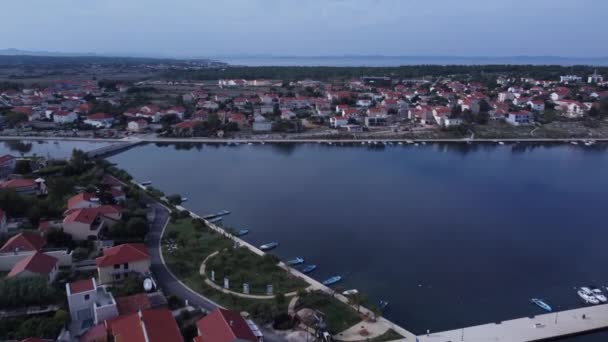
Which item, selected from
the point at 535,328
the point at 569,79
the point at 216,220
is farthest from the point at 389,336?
the point at 569,79

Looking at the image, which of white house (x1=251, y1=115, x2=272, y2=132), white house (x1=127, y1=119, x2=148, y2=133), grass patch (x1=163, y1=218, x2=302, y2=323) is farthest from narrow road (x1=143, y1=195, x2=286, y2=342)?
white house (x1=127, y1=119, x2=148, y2=133)

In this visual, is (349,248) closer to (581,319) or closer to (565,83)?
(581,319)

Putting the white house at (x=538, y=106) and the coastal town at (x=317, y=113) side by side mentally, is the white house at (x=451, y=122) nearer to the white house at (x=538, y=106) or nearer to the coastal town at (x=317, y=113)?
the coastal town at (x=317, y=113)

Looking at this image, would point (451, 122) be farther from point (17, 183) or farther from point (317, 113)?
point (17, 183)

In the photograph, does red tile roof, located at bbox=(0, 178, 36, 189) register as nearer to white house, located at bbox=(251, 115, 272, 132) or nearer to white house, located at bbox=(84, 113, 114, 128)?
white house, located at bbox=(84, 113, 114, 128)

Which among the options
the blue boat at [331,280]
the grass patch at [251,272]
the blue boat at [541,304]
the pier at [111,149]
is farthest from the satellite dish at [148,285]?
the pier at [111,149]

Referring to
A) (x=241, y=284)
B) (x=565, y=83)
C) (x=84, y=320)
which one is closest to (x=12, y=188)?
(x=84, y=320)
